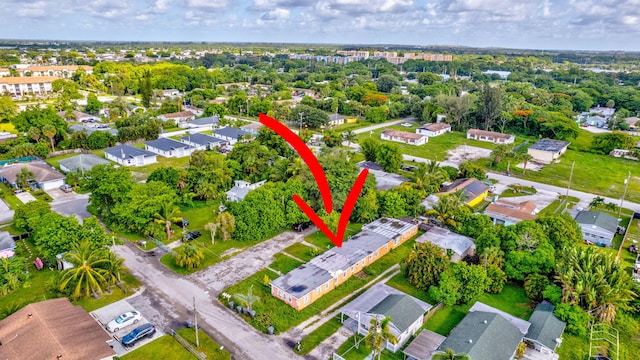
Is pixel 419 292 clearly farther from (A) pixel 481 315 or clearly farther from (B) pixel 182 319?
(B) pixel 182 319

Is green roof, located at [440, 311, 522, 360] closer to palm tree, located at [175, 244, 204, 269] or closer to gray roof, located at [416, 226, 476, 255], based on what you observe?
gray roof, located at [416, 226, 476, 255]

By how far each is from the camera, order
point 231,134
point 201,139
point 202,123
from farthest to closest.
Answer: point 202,123
point 231,134
point 201,139

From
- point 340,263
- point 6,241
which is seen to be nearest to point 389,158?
point 340,263

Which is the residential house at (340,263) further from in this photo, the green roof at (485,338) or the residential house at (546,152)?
the residential house at (546,152)

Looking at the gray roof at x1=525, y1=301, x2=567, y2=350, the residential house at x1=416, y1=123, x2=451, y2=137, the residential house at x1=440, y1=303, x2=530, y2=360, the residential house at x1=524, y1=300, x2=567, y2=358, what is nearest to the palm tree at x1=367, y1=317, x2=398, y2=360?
the residential house at x1=440, y1=303, x2=530, y2=360

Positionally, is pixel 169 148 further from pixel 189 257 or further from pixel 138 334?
pixel 138 334

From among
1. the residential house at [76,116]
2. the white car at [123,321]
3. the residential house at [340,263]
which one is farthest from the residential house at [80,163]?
the residential house at [340,263]
